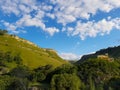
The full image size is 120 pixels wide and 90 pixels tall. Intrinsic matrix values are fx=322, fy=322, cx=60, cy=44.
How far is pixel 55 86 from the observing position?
185m

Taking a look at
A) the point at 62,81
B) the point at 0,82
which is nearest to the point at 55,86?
the point at 62,81

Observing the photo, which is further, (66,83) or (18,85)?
(66,83)

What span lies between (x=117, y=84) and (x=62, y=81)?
107 feet

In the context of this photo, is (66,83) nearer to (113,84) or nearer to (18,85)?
(18,85)

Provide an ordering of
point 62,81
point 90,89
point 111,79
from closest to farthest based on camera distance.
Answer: point 90,89
point 62,81
point 111,79

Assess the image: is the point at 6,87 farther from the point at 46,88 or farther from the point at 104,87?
the point at 104,87

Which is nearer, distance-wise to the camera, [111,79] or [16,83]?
[16,83]

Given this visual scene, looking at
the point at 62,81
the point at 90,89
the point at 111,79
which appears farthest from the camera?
the point at 111,79

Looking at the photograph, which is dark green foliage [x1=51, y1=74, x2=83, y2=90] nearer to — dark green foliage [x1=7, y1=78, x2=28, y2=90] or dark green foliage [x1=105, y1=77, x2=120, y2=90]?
dark green foliage [x1=105, y1=77, x2=120, y2=90]

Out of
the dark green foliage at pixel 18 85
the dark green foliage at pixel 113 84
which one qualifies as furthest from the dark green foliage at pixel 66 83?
the dark green foliage at pixel 18 85

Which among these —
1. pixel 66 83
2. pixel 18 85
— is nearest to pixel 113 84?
pixel 66 83

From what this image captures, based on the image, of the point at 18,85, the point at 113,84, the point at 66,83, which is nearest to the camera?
the point at 18,85

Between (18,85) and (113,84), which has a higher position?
(18,85)

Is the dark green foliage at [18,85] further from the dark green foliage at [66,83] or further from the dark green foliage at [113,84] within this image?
the dark green foliage at [113,84]
